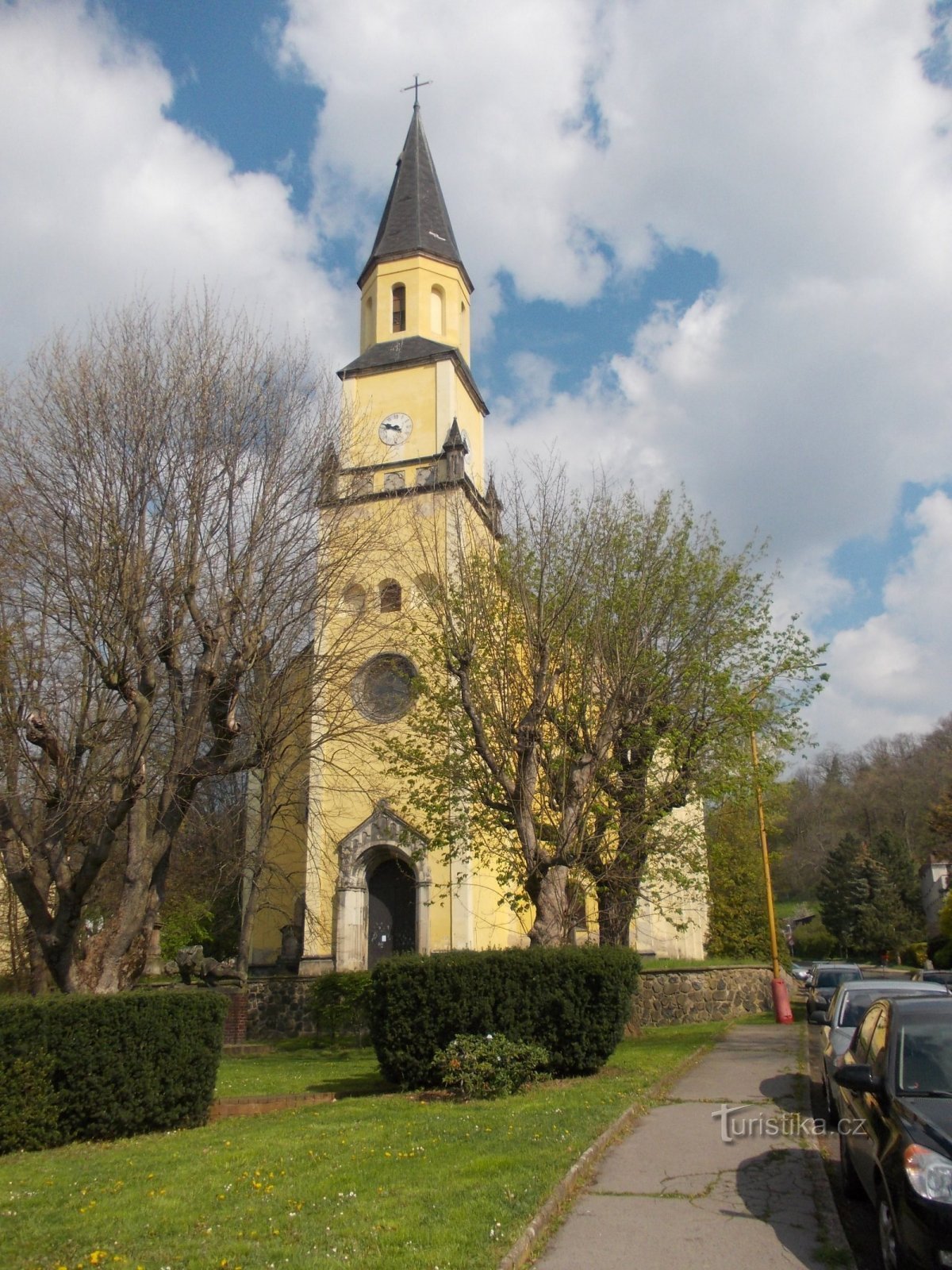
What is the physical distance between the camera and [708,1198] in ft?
21.0

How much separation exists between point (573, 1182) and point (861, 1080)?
2.18 meters

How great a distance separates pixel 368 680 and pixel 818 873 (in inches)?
2399

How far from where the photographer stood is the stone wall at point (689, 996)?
21.1 meters

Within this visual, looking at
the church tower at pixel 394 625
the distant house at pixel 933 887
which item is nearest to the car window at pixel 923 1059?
the church tower at pixel 394 625

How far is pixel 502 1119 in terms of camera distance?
342 inches

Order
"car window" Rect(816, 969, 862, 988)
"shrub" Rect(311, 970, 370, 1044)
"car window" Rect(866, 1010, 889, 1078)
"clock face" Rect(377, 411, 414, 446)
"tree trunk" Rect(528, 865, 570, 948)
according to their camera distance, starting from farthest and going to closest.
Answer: "clock face" Rect(377, 411, 414, 446) → "car window" Rect(816, 969, 862, 988) → "shrub" Rect(311, 970, 370, 1044) → "tree trunk" Rect(528, 865, 570, 948) → "car window" Rect(866, 1010, 889, 1078)

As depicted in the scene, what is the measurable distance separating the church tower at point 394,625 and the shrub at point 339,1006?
8.61ft

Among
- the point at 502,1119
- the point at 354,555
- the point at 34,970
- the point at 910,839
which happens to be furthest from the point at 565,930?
the point at 910,839

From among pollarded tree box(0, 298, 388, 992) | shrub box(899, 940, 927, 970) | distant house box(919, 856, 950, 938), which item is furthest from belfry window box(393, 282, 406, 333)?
distant house box(919, 856, 950, 938)

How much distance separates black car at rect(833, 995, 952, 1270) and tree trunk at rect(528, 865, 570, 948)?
20.8 ft

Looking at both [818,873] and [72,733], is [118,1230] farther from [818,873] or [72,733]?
[818,873]

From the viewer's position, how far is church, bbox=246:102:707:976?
2083cm

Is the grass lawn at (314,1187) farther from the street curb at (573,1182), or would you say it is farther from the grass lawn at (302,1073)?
the grass lawn at (302,1073)

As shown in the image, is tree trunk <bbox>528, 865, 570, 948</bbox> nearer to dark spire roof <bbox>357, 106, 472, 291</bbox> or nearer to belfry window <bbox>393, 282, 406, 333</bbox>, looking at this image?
belfry window <bbox>393, 282, 406, 333</bbox>
